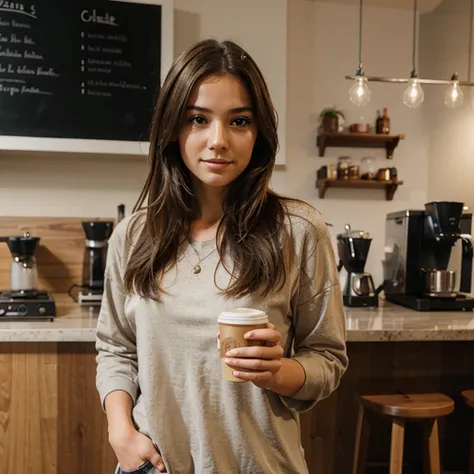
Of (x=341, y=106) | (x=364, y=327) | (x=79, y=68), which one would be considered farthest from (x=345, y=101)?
(x=364, y=327)

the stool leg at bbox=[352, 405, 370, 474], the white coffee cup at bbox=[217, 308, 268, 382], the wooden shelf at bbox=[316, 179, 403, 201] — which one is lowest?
the stool leg at bbox=[352, 405, 370, 474]

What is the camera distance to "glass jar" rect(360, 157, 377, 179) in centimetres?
280

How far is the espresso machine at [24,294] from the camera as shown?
1782mm

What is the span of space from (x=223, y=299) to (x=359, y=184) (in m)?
1.97

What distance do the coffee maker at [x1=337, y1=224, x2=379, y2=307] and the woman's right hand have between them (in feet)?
4.37

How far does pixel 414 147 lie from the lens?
115 inches

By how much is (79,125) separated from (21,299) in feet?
2.68

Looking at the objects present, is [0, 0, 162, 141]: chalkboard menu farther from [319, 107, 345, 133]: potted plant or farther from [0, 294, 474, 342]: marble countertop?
[319, 107, 345, 133]: potted plant

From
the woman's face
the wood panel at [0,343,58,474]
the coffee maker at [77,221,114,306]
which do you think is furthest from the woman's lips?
the coffee maker at [77,221,114,306]

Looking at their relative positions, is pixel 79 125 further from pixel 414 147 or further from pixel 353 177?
pixel 414 147

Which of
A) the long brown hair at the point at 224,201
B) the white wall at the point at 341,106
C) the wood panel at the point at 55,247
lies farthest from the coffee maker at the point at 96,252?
the long brown hair at the point at 224,201

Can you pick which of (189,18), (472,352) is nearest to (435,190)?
(472,352)

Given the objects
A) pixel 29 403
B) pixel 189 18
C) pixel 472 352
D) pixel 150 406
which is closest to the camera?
pixel 150 406

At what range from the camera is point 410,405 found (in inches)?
66.2
